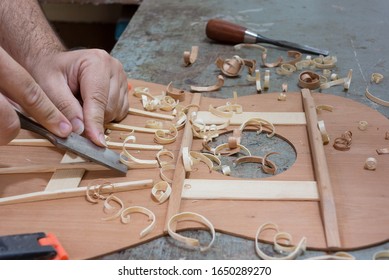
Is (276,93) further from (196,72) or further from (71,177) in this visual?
(71,177)

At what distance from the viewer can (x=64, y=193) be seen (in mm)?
1224

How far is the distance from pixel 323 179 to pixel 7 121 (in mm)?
789

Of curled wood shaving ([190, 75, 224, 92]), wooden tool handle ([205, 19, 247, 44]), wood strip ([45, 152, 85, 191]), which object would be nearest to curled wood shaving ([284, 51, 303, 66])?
wooden tool handle ([205, 19, 247, 44])

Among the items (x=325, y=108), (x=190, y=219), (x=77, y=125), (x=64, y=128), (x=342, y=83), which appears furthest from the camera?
(x=342, y=83)

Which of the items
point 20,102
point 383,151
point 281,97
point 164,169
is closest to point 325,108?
point 281,97

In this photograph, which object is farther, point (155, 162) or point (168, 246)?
point (155, 162)

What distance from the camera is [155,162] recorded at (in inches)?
53.3

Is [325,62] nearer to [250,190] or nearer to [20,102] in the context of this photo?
[250,190]

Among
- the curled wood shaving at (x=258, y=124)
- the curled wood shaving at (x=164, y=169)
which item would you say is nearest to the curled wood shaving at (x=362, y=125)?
the curled wood shaving at (x=258, y=124)

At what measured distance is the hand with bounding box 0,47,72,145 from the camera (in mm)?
1146

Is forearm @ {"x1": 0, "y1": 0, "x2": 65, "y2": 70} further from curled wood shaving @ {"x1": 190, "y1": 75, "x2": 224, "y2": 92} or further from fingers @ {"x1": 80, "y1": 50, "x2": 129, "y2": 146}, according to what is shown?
curled wood shaving @ {"x1": 190, "y1": 75, "x2": 224, "y2": 92}

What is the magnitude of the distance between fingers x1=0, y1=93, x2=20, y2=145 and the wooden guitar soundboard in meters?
0.16
